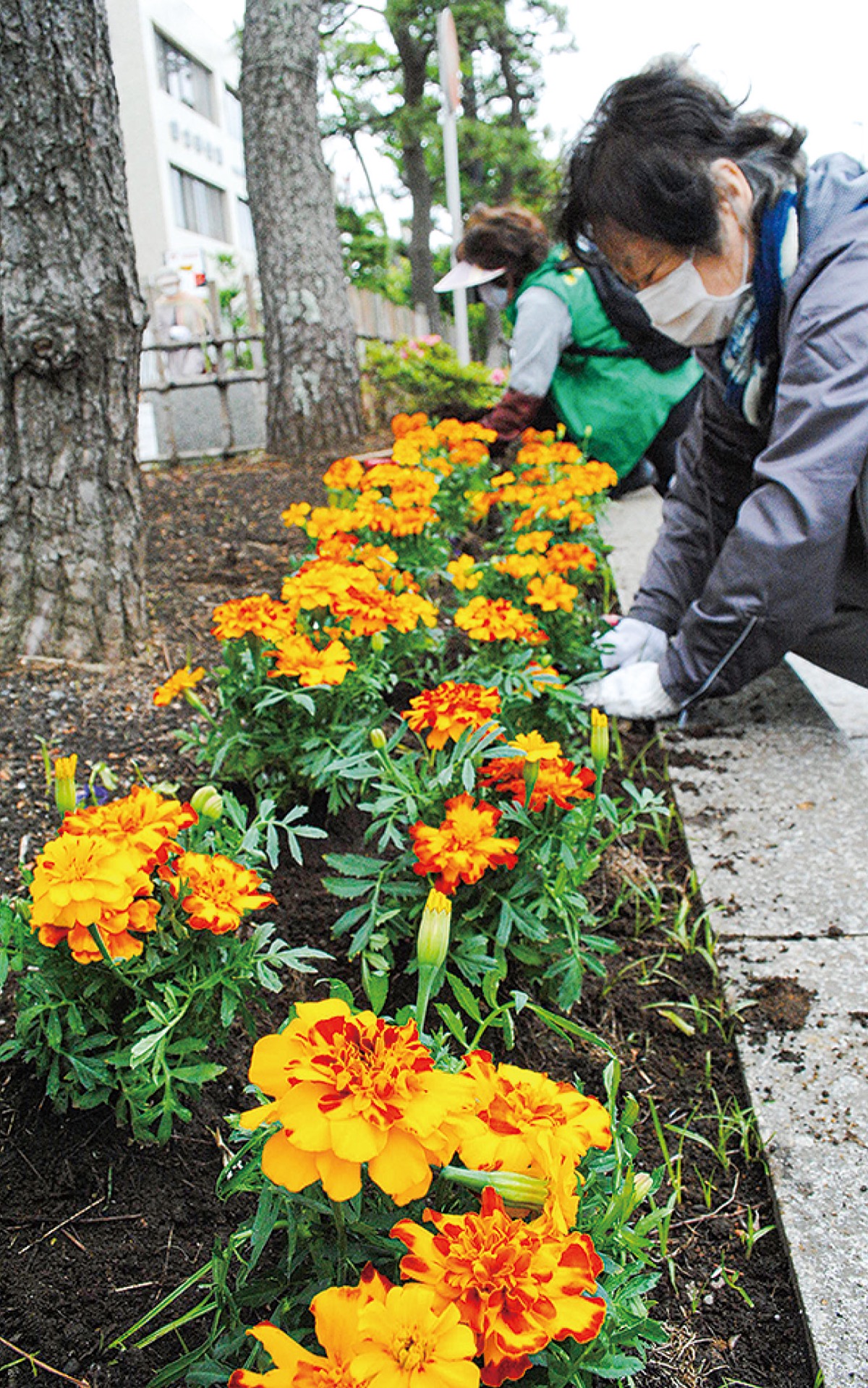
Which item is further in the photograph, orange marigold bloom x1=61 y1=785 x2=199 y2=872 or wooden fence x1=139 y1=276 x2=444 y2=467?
wooden fence x1=139 y1=276 x2=444 y2=467

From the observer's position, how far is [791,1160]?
3.88ft

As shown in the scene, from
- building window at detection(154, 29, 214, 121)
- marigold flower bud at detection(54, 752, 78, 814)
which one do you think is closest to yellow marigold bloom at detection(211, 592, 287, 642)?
marigold flower bud at detection(54, 752, 78, 814)

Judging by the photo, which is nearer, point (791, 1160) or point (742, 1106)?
point (791, 1160)

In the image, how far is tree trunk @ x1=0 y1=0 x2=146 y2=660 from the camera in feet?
7.20

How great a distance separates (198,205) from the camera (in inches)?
932

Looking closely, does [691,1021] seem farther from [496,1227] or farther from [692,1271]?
[496,1227]

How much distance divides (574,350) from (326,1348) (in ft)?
12.4

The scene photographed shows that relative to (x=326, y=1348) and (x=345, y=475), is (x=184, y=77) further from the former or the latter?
(x=326, y=1348)

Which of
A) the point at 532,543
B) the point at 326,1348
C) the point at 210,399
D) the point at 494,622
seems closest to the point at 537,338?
the point at 532,543

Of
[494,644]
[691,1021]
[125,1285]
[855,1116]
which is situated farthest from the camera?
[494,644]

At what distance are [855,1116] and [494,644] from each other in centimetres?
98

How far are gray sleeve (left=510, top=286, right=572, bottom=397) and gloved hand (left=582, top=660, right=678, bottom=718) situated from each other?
185 centimetres

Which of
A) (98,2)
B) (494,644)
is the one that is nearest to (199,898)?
(494,644)

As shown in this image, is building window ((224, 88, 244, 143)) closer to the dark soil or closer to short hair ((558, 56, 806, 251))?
short hair ((558, 56, 806, 251))
